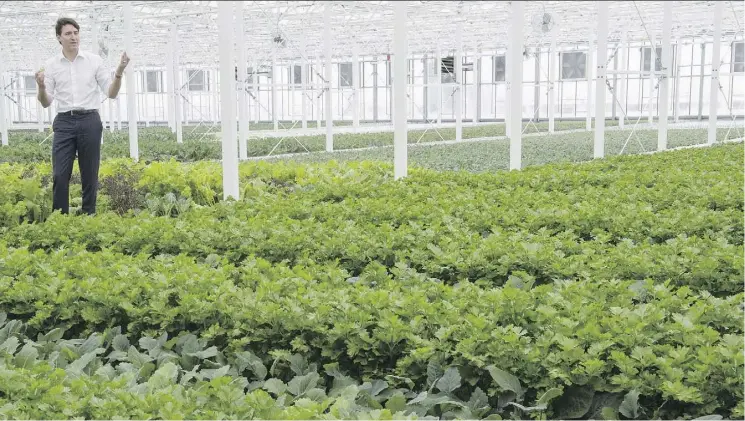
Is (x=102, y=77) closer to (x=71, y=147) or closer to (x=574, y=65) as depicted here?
(x=71, y=147)

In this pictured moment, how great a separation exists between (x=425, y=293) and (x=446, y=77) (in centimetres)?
4027

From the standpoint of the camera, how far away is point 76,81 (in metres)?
6.89

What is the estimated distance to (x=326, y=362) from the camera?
137 inches

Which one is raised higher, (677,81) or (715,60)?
(677,81)

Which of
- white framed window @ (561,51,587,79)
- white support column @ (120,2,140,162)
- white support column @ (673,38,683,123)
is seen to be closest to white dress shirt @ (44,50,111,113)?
white support column @ (120,2,140,162)

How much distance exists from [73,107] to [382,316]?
4514 mm

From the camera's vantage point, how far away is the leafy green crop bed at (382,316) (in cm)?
288

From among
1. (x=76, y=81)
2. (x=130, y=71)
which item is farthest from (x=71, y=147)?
(x=130, y=71)

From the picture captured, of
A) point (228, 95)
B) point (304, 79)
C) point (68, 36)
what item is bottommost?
point (228, 95)

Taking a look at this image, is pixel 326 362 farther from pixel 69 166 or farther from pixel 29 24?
pixel 29 24

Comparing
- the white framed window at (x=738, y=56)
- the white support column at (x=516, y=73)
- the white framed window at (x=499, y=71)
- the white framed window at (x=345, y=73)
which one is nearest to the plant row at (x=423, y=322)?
the white support column at (x=516, y=73)

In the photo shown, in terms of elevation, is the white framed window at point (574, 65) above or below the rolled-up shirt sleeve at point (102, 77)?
above

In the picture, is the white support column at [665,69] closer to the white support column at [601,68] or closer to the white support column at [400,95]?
the white support column at [601,68]

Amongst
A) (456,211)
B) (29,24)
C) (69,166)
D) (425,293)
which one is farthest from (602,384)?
(29,24)
